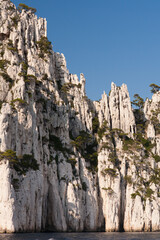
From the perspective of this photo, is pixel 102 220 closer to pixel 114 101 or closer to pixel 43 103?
pixel 43 103

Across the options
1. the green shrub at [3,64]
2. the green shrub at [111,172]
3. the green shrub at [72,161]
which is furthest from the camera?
the green shrub at [111,172]

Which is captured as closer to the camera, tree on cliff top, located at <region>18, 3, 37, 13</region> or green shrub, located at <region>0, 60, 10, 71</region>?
green shrub, located at <region>0, 60, 10, 71</region>

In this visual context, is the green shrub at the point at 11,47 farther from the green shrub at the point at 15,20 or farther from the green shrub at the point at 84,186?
the green shrub at the point at 84,186

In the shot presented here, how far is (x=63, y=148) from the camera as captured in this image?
84312 millimetres

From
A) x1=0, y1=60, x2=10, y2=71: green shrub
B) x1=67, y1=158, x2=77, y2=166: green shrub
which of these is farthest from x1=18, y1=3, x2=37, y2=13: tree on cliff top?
x1=67, y1=158, x2=77, y2=166: green shrub

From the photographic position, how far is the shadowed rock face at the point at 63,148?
6469cm

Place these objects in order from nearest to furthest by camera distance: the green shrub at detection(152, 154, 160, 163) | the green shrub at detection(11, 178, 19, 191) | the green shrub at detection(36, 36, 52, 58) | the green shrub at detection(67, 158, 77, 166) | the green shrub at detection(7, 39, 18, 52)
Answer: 1. the green shrub at detection(11, 178, 19, 191)
2. the green shrub at detection(67, 158, 77, 166)
3. the green shrub at detection(7, 39, 18, 52)
4. the green shrub at detection(36, 36, 52, 58)
5. the green shrub at detection(152, 154, 160, 163)

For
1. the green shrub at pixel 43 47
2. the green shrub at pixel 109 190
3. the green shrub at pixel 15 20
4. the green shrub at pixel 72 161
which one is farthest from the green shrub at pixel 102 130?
the green shrub at pixel 15 20

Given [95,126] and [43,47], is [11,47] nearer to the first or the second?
[43,47]

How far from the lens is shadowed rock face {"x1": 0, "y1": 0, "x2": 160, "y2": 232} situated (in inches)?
2547

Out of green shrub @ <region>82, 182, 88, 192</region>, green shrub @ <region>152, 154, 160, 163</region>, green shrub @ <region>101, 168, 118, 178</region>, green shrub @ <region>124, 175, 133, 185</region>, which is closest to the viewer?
green shrub @ <region>82, 182, 88, 192</region>

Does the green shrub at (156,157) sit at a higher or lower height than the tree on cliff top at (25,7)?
lower

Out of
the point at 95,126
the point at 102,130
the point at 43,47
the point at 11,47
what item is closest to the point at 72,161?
the point at 102,130

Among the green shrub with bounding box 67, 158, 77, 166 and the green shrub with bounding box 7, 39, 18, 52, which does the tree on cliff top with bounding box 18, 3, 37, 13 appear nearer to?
the green shrub with bounding box 7, 39, 18, 52
